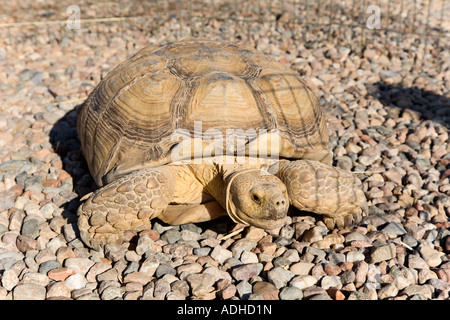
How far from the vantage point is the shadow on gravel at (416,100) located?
4859 millimetres

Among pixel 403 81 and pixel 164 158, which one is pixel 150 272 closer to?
pixel 164 158

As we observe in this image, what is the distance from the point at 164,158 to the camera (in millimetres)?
3035

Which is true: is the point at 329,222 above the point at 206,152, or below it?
below

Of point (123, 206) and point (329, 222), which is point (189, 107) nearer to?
point (123, 206)

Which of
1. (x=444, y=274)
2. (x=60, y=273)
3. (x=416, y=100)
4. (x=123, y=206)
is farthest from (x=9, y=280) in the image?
(x=416, y=100)

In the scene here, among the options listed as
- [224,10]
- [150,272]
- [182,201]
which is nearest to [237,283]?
[150,272]

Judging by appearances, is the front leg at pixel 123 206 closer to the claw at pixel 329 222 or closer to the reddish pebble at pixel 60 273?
the reddish pebble at pixel 60 273

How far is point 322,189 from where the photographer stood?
10.2ft

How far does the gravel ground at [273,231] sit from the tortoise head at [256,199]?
0.24 m

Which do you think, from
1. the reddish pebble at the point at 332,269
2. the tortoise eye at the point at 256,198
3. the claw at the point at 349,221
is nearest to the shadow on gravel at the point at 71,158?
the tortoise eye at the point at 256,198

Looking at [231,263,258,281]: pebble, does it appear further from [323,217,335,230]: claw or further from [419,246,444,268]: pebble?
[419,246,444,268]: pebble

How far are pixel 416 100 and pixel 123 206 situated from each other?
3.70 meters

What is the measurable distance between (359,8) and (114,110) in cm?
579

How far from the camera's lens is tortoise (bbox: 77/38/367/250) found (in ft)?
9.71
